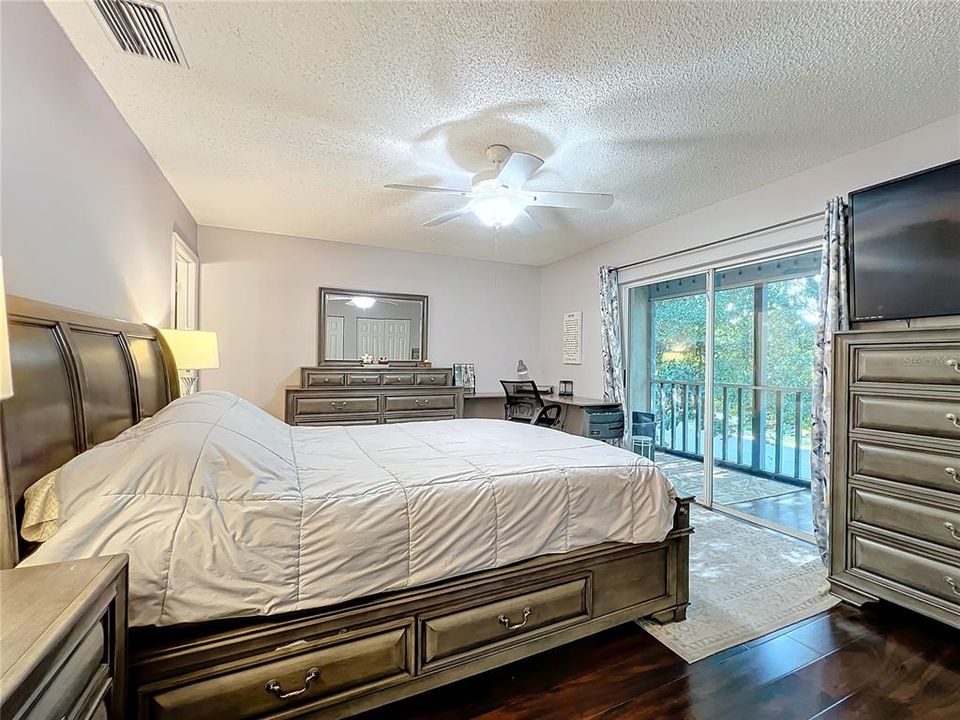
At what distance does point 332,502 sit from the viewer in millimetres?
1462

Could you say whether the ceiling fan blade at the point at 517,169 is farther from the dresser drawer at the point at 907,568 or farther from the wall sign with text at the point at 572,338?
the wall sign with text at the point at 572,338

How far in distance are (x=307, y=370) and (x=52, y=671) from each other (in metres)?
3.85

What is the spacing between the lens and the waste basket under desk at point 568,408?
440 cm

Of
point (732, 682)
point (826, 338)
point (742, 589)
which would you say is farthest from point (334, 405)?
point (826, 338)

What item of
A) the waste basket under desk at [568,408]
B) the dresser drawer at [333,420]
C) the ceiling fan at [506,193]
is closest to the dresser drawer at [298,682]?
the ceiling fan at [506,193]

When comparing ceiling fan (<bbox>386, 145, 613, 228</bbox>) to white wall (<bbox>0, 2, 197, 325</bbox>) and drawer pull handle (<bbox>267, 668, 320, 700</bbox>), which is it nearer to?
white wall (<bbox>0, 2, 197, 325</bbox>)

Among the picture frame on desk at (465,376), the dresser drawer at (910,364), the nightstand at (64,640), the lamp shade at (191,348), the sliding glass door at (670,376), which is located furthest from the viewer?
the picture frame on desk at (465,376)

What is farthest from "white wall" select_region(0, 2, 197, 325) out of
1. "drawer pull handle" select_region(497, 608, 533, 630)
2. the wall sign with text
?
the wall sign with text

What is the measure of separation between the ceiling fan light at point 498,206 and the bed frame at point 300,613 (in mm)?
1969

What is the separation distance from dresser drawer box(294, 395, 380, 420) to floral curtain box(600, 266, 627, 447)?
7.90ft

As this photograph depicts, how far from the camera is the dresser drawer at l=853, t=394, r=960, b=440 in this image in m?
1.95

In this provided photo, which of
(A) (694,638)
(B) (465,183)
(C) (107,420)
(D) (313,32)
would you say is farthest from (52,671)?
(B) (465,183)

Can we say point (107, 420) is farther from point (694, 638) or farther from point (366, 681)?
point (694, 638)

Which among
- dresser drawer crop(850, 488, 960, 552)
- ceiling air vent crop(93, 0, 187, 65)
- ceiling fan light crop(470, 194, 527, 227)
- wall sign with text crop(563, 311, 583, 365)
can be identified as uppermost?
ceiling air vent crop(93, 0, 187, 65)
